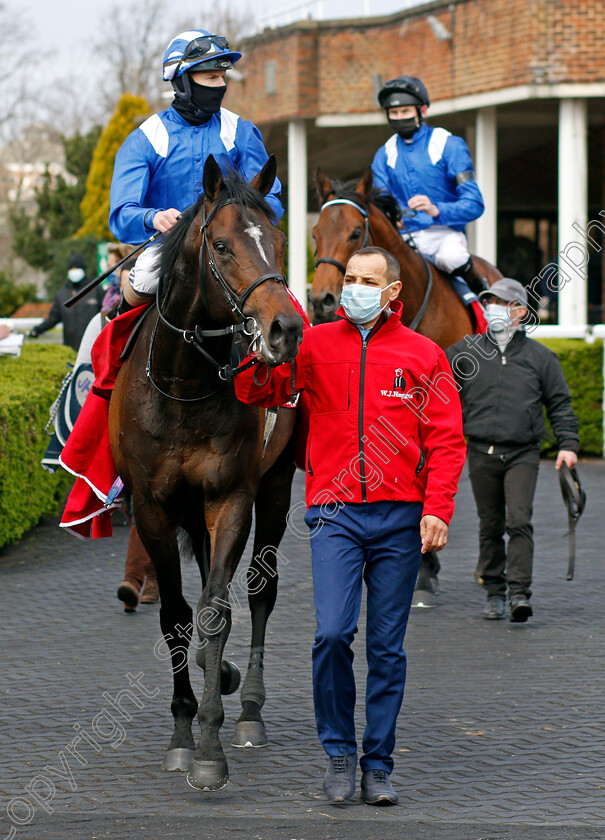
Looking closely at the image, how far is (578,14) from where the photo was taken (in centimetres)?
1880

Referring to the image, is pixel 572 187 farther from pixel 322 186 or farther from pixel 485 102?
pixel 322 186

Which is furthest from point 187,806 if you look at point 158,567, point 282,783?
point 158,567

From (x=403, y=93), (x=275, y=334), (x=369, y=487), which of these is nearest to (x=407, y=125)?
(x=403, y=93)

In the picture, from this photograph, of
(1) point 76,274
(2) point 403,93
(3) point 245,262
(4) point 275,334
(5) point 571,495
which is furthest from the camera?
(1) point 76,274

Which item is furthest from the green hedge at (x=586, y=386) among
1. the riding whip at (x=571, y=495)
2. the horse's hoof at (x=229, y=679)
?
the horse's hoof at (x=229, y=679)

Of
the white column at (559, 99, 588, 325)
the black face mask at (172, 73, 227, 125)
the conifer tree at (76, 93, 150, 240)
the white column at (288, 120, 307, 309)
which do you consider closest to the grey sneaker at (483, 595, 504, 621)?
the black face mask at (172, 73, 227, 125)

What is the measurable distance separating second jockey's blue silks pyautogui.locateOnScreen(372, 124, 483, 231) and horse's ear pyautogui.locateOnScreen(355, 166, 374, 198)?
1.85ft

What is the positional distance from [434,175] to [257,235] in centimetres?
447

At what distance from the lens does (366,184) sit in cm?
770

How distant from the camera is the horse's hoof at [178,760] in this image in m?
4.71

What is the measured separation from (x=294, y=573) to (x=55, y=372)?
389 centimetres

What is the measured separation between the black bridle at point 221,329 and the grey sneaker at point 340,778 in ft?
4.63

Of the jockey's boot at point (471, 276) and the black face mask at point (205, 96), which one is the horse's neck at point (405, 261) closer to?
the jockey's boot at point (471, 276)

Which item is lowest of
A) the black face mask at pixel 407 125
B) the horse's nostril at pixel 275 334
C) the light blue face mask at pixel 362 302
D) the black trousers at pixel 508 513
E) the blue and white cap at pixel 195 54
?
the black trousers at pixel 508 513
